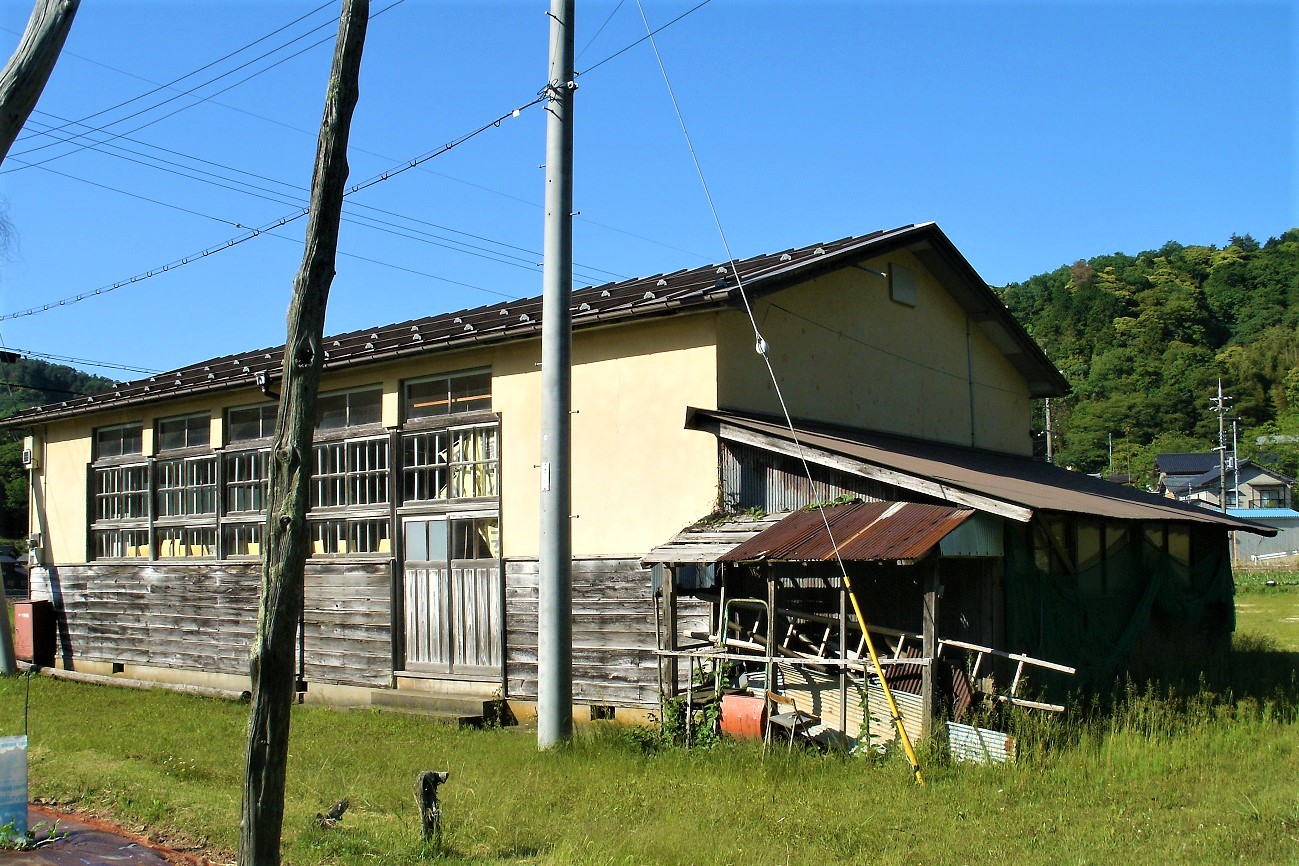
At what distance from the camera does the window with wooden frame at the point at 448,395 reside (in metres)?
15.0

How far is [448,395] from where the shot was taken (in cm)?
1544

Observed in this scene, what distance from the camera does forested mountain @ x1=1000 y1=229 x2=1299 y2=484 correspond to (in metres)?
90.2

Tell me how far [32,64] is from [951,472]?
9.19 metres

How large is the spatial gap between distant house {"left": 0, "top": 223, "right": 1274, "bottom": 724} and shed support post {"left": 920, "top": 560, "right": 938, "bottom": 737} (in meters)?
0.03

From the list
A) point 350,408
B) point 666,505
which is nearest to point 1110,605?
point 666,505

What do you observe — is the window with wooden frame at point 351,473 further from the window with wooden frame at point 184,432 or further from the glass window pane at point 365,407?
the window with wooden frame at point 184,432

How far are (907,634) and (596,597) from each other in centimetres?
431

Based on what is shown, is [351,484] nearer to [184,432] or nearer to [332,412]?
[332,412]

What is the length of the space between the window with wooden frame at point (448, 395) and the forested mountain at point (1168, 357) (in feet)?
267

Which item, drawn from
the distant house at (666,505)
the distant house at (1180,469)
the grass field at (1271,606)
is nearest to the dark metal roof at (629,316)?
the distant house at (666,505)

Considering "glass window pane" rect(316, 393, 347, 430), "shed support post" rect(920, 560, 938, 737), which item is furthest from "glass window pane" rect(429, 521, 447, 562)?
"shed support post" rect(920, 560, 938, 737)

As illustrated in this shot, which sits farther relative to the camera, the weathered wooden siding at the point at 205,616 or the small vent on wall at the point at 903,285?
the small vent on wall at the point at 903,285

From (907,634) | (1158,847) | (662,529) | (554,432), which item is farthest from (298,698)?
(1158,847)

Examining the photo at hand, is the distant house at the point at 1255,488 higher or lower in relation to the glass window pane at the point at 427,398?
lower
